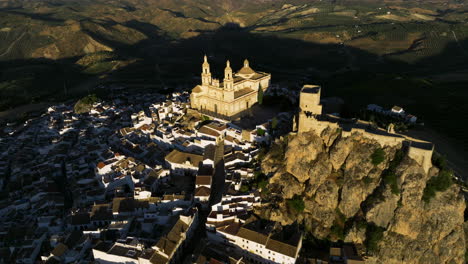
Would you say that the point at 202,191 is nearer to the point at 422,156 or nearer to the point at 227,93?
the point at 227,93

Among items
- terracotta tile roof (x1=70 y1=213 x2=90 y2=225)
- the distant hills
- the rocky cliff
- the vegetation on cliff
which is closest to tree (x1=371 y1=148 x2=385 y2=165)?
the rocky cliff

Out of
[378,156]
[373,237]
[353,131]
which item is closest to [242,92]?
[353,131]

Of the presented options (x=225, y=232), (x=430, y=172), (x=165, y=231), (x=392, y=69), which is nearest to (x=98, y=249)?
(x=165, y=231)

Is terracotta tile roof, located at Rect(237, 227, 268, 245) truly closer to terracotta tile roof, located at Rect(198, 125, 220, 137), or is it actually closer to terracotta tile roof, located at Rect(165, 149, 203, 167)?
terracotta tile roof, located at Rect(165, 149, 203, 167)

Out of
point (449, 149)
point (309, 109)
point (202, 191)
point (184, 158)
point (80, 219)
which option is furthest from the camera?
point (449, 149)

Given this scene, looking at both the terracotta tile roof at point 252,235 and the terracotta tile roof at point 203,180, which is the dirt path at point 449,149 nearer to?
the terracotta tile roof at point 252,235

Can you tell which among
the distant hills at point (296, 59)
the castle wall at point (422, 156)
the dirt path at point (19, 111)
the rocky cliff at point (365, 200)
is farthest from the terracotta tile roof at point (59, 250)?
the dirt path at point (19, 111)
